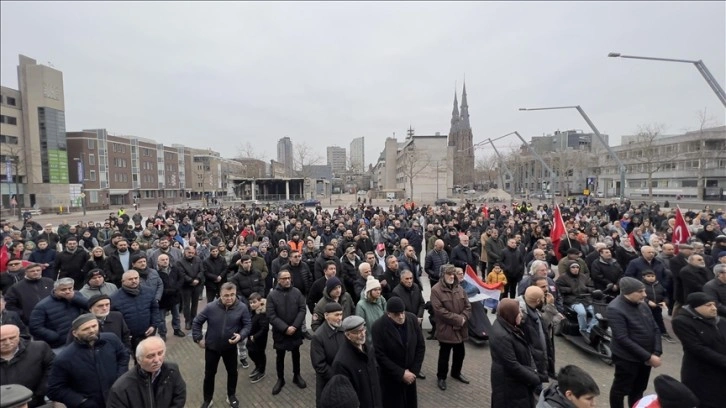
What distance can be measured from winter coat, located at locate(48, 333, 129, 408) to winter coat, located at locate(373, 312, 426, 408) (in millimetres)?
→ 2737

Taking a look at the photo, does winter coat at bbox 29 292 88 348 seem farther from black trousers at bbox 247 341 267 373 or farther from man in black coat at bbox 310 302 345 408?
man in black coat at bbox 310 302 345 408

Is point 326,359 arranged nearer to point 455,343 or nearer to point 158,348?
point 158,348

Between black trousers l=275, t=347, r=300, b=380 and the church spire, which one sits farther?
the church spire

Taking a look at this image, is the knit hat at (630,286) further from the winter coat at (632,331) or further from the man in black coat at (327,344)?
the man in black coat at (327,344)

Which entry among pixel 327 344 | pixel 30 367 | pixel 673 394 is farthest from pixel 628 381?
pixel 30 367

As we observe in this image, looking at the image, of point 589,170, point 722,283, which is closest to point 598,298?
point 722,283

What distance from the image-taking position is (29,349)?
364cm

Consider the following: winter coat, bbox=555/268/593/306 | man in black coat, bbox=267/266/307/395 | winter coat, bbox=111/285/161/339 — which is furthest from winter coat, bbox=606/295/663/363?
winter coat, bbox=111/285/161/339

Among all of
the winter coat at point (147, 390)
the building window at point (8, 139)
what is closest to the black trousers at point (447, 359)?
the winter coat at point (147, 390)

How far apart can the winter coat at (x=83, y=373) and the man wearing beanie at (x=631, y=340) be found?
212 inches

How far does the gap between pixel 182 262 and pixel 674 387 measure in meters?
7.75

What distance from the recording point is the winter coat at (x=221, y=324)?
4816 mm

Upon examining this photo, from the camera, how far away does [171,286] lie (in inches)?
287

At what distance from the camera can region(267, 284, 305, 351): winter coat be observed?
5.37 metres
